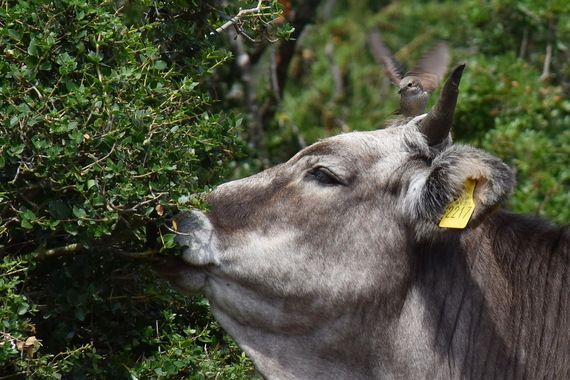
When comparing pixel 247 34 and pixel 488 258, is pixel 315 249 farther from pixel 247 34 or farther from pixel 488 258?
pixel 247 34

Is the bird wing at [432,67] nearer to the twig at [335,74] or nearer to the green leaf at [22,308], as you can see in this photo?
the green leaf at [22,308]

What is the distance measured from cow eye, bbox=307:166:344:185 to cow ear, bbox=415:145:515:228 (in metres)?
0.41

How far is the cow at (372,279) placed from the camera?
16.7 ft

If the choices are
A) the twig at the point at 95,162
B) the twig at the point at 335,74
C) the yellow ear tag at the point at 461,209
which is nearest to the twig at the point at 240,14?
the twig at the point at 95,162

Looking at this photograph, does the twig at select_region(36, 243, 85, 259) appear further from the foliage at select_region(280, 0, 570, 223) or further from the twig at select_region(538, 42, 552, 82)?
the twig at select_region(538, 42, 552, 82)

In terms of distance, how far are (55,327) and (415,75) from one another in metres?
2.37

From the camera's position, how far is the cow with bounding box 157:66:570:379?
200 inches

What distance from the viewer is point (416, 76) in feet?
19.9

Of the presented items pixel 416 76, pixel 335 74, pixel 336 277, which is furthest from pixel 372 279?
pixel 335 74

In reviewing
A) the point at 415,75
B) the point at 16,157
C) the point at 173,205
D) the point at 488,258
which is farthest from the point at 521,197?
the point at 16,157

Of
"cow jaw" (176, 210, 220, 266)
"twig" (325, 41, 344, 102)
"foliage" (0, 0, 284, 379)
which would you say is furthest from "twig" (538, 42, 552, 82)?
"cow jaw" (176, 210, 220, 266)

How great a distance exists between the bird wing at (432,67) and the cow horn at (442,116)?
85cm

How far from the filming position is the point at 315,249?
514 cm

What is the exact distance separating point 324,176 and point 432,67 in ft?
4.59
